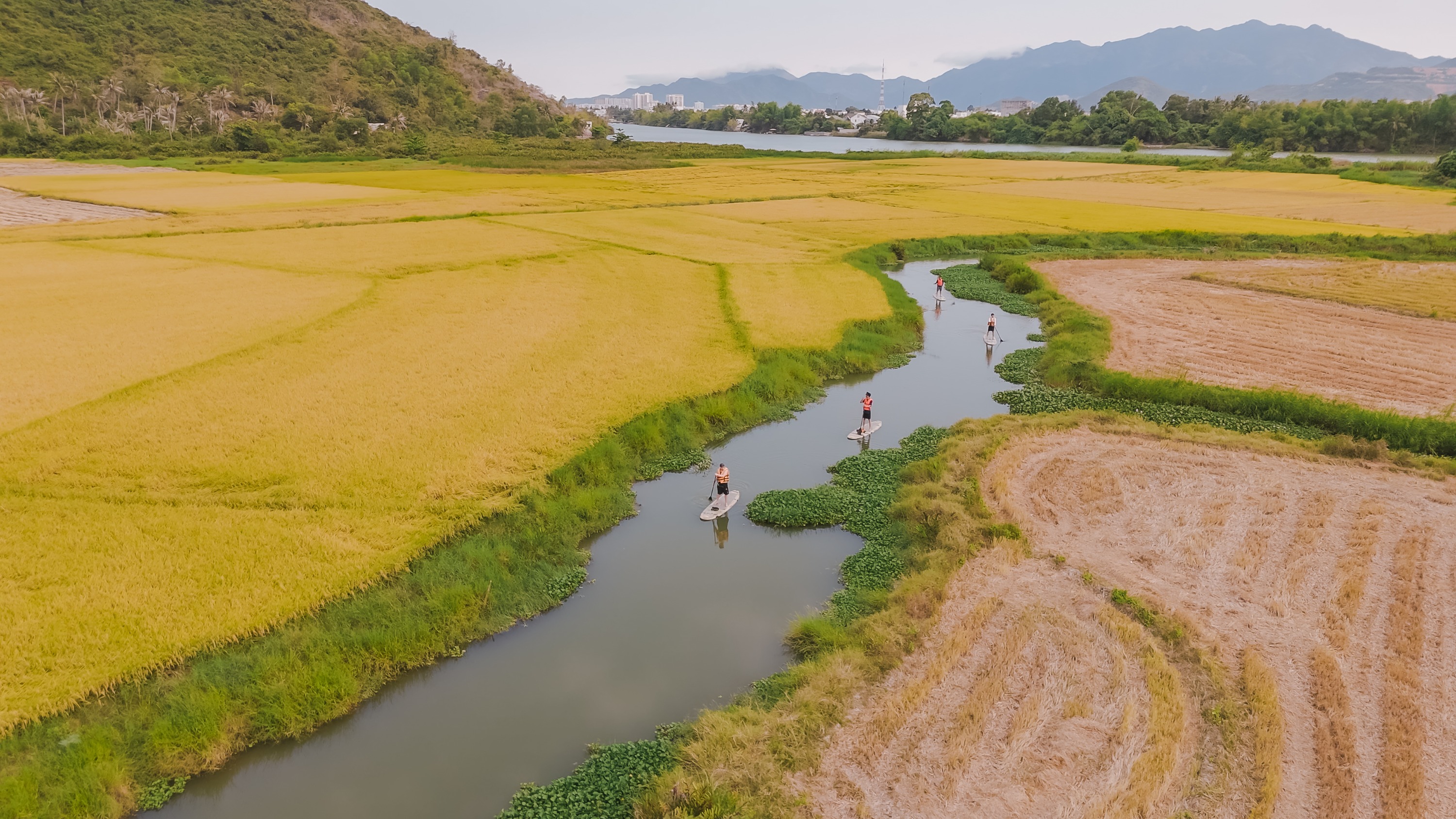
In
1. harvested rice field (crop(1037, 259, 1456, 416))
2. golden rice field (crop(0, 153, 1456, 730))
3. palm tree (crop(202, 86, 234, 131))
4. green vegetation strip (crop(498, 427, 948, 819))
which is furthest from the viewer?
palm tree (crop(202, 86, 234, 131))

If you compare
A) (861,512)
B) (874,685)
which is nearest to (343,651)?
(874,685)

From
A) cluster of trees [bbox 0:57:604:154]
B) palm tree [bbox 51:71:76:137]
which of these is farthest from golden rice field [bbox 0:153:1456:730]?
palm tree [bbox 51:71:76:137]

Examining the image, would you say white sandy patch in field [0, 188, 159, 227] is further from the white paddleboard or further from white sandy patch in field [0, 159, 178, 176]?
the white paddleboard

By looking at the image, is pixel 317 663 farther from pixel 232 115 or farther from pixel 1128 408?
pixel 232 115

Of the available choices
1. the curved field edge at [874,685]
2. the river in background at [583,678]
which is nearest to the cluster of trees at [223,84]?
the river in background at [583,678]

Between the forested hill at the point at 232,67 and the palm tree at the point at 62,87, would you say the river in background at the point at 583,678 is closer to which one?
the forested hill at the point at 232,67
